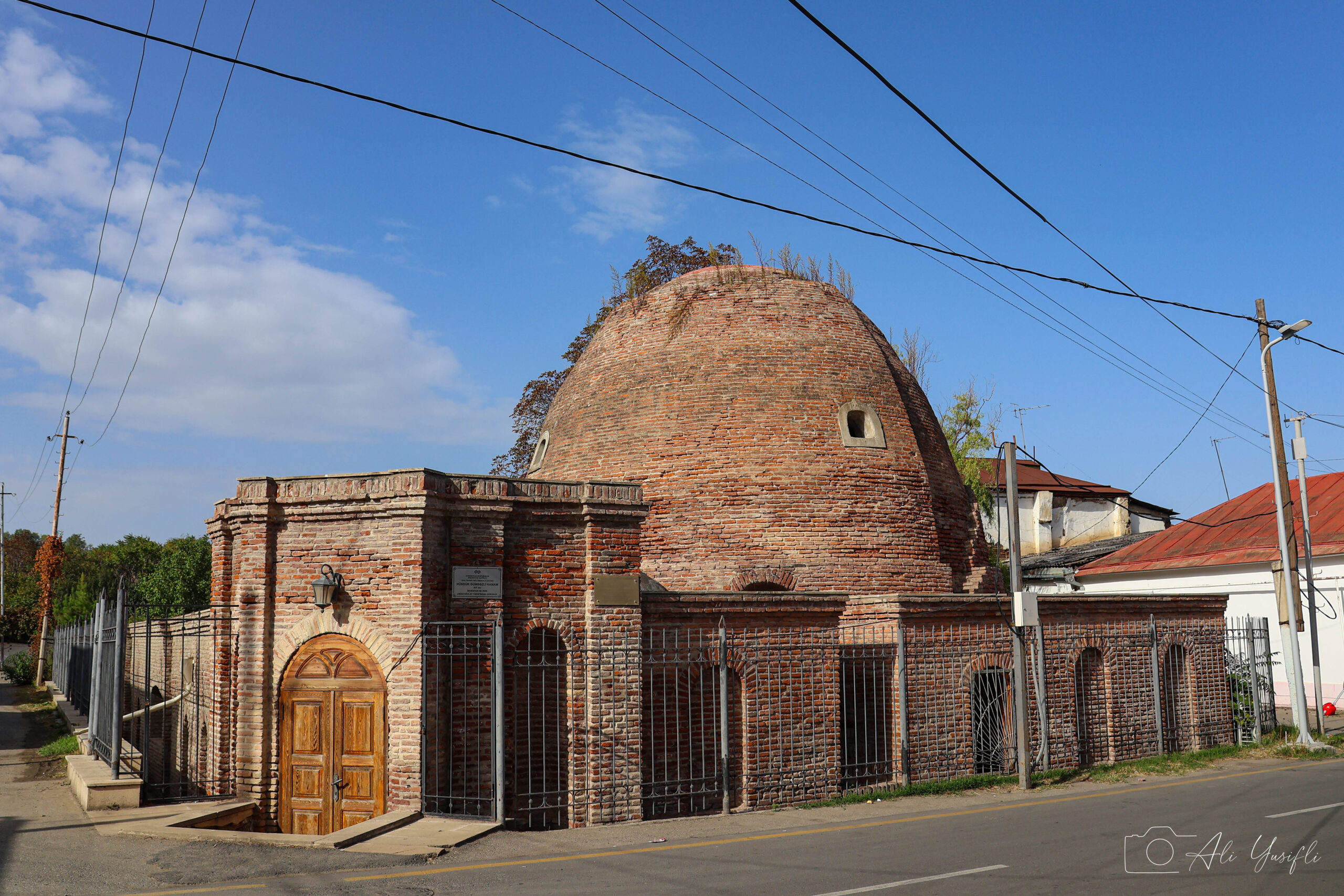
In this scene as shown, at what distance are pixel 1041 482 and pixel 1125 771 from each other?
32.2 m

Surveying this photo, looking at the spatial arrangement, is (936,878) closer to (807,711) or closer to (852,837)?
(852,837)

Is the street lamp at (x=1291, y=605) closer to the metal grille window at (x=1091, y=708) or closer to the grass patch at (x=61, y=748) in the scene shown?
the metal grille window at (x=1091, y=708)

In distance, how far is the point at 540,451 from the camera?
19.1 meters

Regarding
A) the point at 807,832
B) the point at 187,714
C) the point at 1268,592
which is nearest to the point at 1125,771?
the point at 807,832

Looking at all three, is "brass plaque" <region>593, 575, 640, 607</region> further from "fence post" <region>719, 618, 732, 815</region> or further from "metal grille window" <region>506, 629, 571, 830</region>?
"fence post" <region>719, 618, 732, 815</region>

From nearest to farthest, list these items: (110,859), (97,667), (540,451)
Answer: (110,859)
(97,667)
(540,451)

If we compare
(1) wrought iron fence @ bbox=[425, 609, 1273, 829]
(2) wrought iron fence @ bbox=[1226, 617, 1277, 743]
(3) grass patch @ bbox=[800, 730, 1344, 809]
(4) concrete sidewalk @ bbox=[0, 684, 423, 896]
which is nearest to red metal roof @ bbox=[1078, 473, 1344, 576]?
(2) wrought iron fence @ bbox=[1226, 617, 1277, 743]

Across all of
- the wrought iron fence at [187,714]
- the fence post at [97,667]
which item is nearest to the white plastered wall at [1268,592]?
the wrought iron fence at [187,714]

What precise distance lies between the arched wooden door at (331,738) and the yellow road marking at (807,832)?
8.87 ft

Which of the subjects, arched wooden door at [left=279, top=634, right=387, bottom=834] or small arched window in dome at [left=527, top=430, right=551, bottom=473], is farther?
small arched window in dome at [left=527, top=430, right=551, bottom=473]

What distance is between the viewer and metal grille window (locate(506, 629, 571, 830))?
35.4 feet

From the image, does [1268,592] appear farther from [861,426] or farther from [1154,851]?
[1154,851]

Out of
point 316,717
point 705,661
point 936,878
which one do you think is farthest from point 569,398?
point 936,878

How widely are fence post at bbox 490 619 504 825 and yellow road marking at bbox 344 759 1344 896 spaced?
5.22ft
